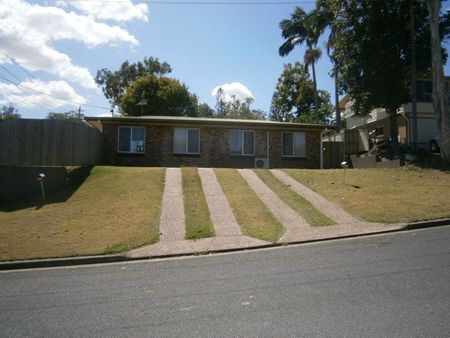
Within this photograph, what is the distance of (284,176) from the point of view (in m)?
17.2

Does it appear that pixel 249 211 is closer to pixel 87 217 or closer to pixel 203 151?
pixel 87 217

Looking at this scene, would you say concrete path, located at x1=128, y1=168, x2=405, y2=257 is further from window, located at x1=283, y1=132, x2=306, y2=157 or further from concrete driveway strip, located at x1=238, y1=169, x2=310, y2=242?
window, located at x1=283, y1=132, x2=306, y2=157

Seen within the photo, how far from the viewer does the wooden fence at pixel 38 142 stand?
51.8ft

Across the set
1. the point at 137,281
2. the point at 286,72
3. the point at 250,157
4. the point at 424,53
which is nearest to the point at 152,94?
the point at 286,72

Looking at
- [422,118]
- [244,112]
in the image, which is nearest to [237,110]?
[244,112]

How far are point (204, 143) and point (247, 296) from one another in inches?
689

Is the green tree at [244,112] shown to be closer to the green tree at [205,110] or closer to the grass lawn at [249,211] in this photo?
the green tree at [205,110]

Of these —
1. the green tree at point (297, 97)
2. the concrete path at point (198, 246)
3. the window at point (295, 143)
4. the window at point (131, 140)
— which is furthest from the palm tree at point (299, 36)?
the concrete path at point (198, 246)

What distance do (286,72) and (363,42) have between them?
29.1 meters

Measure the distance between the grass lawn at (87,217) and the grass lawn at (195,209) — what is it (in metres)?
0.88

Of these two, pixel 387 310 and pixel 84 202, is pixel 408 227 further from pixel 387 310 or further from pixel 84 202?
pixel 84 202

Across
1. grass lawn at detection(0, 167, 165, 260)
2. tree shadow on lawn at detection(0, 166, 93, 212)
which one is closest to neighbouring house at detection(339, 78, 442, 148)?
grass lawn at detection(0, 167, 165, 260)

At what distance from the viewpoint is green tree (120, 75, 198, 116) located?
4703 cm

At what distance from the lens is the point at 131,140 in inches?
887
